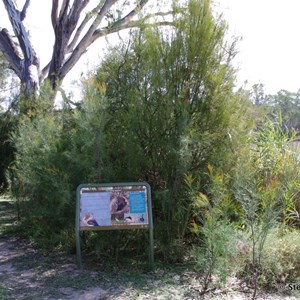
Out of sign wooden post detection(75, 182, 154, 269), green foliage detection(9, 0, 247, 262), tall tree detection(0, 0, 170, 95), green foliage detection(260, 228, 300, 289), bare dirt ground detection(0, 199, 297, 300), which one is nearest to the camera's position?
bare dirt ground detection(0, 199, 297, 300)

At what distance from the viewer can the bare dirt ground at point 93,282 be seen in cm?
437

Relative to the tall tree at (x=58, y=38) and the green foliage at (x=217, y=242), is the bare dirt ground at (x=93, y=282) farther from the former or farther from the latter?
the tall tree at (x=58, y=38)

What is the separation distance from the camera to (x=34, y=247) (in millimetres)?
6570

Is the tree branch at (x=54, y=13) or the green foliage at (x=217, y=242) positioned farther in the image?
the tree branch at (x=54, y=13)

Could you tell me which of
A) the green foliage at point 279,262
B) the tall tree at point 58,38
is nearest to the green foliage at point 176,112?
the green foliage at point 279,262

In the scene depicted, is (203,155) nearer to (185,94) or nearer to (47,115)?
(185,94)

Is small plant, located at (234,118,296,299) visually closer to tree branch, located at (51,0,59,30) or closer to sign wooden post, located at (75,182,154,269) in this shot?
sign wooden post, located at (75,182,154,269)

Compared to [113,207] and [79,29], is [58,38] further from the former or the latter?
[113,207]

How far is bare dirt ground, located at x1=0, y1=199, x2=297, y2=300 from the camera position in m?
4.37

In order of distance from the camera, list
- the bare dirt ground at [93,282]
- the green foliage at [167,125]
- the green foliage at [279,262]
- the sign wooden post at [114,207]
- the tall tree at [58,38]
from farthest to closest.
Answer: the tall tree at [58,38] < the green foliage at [167,125] < the sign wooden post at [114,207] < the green foliage at [279,262] < the bare dirt ground at [93,282]

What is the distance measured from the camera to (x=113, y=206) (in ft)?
16.6

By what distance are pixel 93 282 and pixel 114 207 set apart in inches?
Answer: 35.9

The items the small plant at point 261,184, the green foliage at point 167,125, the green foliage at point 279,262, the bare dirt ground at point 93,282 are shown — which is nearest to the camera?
the small plant at point 261,184

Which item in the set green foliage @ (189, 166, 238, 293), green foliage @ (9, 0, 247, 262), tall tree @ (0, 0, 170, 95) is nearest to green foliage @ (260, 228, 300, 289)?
green foliage @ (189, 166, 238, 293)
